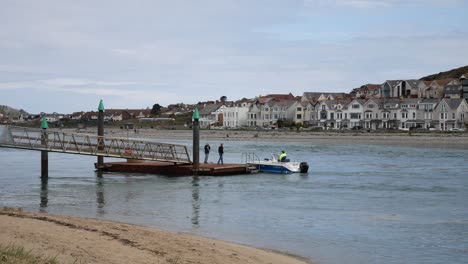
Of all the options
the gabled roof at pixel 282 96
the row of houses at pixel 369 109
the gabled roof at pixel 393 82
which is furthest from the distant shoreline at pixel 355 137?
the gabled roof at pixel 282 96

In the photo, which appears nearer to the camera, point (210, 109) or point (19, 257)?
point (19, 257)

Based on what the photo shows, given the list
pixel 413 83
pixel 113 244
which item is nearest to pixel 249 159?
pixel 113 244

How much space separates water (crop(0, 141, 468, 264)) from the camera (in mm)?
19391

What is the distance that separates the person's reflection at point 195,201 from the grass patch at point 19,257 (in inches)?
431

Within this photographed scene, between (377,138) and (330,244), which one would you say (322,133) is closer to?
(377,138)

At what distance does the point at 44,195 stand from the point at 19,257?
21.2 meters

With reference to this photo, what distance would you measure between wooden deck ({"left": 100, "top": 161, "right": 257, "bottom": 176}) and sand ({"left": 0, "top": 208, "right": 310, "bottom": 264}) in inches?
907

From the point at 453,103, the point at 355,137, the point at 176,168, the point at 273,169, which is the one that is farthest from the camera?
the point at 453,103

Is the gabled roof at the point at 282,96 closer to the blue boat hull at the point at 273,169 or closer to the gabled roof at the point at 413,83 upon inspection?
the gabled roof at the point at 413,83

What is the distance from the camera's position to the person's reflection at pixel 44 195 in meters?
26.6

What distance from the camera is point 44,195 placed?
31.7 meters

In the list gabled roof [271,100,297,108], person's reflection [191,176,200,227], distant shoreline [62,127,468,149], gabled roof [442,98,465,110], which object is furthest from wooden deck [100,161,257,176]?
gabled roof [271,100,297,108]

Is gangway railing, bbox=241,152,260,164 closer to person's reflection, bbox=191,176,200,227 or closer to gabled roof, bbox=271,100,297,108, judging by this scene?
person's reflection, bbox=191,176,200,227

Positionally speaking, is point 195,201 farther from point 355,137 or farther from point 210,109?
point 210,109
